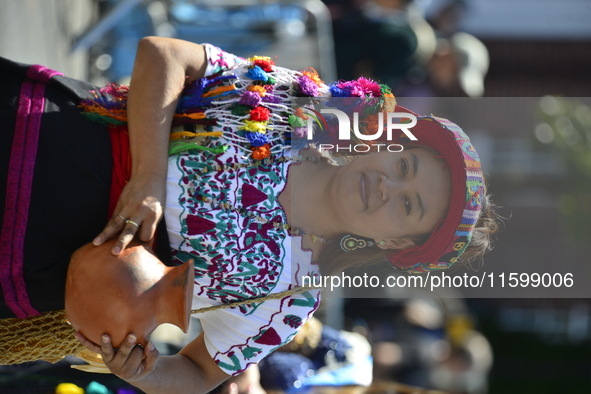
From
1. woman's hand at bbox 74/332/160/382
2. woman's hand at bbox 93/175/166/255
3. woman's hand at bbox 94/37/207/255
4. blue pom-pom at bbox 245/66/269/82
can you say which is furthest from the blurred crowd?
woman's hand at bbox 74/332/160/382

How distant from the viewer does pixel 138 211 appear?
4.70 ft

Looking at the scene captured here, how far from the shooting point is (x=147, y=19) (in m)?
4.28

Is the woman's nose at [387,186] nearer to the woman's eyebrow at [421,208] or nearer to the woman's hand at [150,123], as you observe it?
the woman's eyebrow at [421,208]

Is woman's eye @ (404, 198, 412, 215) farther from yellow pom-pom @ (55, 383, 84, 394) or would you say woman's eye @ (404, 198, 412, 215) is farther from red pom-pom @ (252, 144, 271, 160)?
yellow pom-pom @ (55, 383, 84, 394)

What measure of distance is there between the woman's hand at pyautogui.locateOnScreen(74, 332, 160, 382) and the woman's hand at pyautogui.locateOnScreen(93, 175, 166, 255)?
235 mm

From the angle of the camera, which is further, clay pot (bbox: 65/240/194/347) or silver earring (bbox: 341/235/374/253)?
silver earring (bbox: 341/235/374/253)

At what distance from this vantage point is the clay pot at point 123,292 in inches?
52.6

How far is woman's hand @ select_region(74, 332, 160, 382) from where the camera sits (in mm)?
1386

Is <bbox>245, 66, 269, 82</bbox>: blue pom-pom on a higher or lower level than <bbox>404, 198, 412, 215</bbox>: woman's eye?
higher

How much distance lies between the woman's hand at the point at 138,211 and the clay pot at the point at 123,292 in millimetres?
32

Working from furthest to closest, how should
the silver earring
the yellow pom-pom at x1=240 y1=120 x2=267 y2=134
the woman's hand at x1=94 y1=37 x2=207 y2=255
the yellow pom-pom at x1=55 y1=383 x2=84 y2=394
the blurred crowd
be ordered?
the blurred crowd < the yellow pom-pom at x1=55 y1=383 x2=84 y2=394 < the silver earring < the yellow pom-pom at x1=240 y1=120 x2=267 y2=134 < the woman's hand at x1=94 y1=37 x2=207 y2=255

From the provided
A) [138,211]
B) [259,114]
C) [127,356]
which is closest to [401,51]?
[259,114]

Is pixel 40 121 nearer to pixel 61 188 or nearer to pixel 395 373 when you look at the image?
pixel 61 188

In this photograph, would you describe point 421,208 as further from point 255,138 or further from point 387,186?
point 255,138
